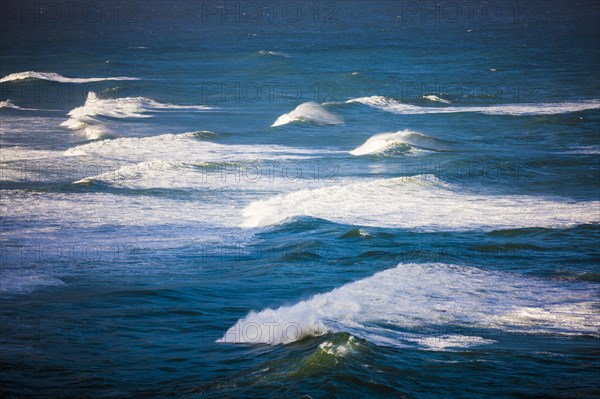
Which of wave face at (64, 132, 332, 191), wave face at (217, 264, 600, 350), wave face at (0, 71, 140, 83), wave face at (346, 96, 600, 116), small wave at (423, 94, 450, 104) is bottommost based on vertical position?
wave face at (217, 264, 600, 350)

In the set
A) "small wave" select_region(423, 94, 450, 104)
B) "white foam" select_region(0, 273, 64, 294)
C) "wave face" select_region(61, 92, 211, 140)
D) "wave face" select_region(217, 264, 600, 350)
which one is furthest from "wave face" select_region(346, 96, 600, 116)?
"white foam" select_region(0, 273, 64, 294)

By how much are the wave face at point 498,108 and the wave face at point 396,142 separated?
789cm

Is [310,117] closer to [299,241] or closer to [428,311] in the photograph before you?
[299,241]

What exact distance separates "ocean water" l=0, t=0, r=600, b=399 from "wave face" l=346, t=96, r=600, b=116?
0.19m

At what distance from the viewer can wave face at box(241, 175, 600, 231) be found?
18078mm

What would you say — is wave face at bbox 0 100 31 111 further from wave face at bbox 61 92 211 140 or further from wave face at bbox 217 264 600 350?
wave face at bbox 217 264 600 350

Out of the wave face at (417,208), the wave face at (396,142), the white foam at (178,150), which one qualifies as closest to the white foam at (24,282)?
the wave face at (417,208)

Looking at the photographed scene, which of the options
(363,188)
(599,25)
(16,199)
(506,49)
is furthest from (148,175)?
(599,25)

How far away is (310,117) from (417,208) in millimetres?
15616

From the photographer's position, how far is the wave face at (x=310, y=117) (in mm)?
33938

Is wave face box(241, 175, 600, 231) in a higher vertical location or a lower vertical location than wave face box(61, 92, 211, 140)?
lower

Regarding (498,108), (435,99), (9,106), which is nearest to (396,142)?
(498,108)

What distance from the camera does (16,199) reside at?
64.9ft

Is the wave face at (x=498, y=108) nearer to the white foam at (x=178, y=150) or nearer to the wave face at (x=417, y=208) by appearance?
A: the white foam at (x=178, y=150)
